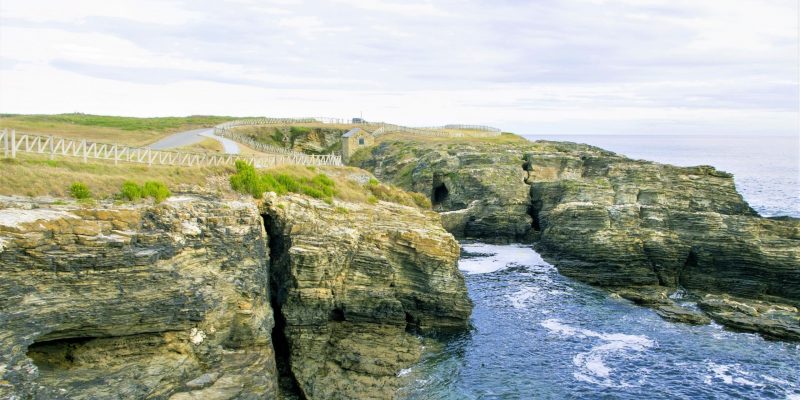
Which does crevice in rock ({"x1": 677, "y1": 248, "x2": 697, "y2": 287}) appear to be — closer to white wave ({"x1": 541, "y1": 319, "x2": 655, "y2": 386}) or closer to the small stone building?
white wave ({"x1": 541, "y1": 319, "x2": 655, "y2": 386})

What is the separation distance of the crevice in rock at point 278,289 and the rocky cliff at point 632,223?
2469cm

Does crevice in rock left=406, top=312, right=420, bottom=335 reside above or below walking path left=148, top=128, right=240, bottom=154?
below

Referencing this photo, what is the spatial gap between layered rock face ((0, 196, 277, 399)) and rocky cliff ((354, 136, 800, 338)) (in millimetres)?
27790

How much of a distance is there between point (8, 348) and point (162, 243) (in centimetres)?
633

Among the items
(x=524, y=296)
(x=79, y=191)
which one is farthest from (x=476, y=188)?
(x=79, y=191)

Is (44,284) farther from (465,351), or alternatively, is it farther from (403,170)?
(403,170)

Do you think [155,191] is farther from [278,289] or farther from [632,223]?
[632,223]

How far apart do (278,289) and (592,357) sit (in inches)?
687

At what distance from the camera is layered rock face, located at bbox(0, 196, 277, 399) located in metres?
19.7

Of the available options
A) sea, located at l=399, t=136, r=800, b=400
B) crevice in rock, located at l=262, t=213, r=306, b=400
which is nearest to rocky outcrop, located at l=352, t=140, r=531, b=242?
sea, located at l=399, t=136, r=800, b=400

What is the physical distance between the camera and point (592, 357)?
105ft

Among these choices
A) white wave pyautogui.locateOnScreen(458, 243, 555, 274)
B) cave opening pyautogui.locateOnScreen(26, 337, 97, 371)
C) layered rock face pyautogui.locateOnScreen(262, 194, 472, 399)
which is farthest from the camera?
white wave pyautogui.locateOnScreen(458, 243, 555, 274)

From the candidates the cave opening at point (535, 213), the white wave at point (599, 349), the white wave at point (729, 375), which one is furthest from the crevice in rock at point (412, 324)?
the cave opening at point (535, 213)

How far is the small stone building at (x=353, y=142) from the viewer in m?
86.4
